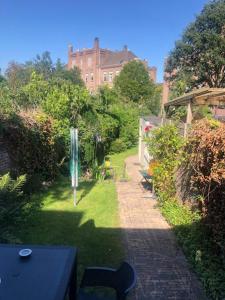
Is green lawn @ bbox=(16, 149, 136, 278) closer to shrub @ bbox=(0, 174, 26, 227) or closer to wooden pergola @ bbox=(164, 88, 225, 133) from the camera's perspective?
shrub @ bbox=(0, 174, 26, 227)

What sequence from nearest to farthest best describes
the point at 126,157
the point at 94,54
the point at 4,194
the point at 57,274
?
the point at 57,274, the point at 4,194, the point at 126,157, the point at 94,54

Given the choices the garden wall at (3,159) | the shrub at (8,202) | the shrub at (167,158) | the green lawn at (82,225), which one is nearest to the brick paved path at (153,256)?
the green lawn at (82,225)

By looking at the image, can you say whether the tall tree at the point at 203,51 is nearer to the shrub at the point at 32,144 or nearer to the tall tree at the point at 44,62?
the shrub at the point at 32,144

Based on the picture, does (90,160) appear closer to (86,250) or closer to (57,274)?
(86,250)

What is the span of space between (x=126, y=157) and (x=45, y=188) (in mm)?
9267

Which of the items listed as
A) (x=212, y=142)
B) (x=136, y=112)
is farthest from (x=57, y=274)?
(x=136, y=112)

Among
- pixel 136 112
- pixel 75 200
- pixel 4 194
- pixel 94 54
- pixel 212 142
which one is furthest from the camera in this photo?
pixel 94 54

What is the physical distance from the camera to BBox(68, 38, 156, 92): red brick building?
60.8 m

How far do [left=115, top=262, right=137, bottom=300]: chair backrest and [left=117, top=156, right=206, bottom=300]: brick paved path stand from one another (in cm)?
131

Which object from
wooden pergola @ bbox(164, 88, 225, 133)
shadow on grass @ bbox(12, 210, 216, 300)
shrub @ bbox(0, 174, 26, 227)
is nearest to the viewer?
shadow on grass @ bbox(12, 210, 216, 300)

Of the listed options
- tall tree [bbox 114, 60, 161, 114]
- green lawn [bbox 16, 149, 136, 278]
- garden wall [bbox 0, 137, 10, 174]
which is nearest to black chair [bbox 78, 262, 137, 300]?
green lawn [bbox 16, 149, 136, 278]

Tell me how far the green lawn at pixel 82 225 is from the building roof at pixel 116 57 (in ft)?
178

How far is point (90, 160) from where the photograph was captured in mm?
13156

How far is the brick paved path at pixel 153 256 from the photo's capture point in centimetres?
439
